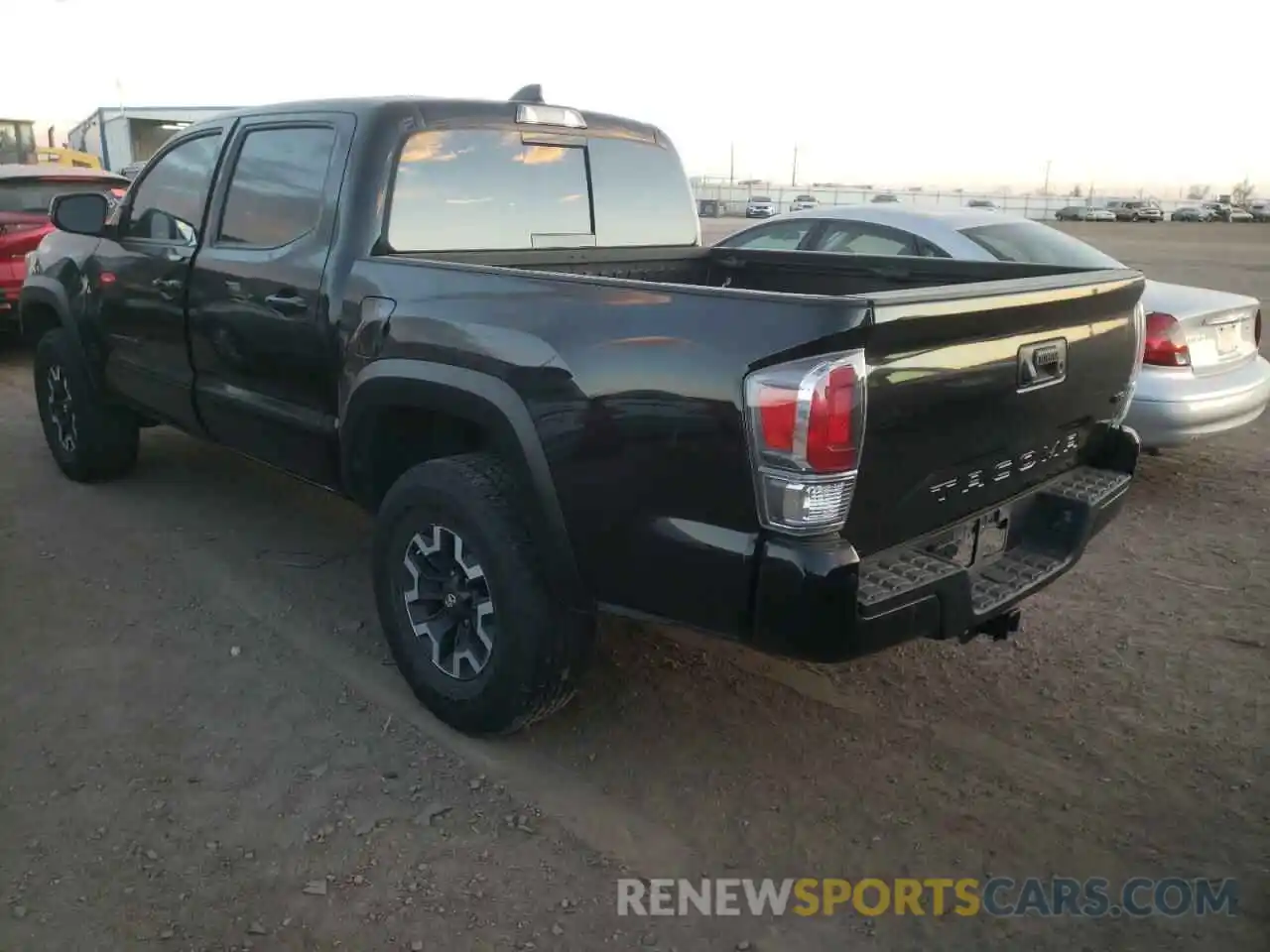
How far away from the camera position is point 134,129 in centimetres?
3105

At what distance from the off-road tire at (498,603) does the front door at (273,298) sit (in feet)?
2.15

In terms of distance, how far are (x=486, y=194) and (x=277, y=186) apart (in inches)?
32.0

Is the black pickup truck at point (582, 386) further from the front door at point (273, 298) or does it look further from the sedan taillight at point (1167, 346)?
the sedan taillight at point (1167, 346)

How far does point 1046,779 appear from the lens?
3098mm

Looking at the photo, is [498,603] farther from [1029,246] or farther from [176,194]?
[1029,246]

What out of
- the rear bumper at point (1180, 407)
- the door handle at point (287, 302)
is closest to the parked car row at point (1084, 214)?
the rear bumper at point (1180, 407)

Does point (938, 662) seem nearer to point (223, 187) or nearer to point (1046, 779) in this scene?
point (1046, 779)

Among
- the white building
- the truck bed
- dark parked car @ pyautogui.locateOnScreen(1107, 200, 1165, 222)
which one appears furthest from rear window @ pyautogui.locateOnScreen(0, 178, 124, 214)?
dark parked car @ pyautogui.locateOnScreen(1107, 200, 1165, 222)

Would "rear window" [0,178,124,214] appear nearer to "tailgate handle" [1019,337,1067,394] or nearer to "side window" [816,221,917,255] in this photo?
"side window" [816,221,917,255]

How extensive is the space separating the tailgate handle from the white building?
3061 centimetres

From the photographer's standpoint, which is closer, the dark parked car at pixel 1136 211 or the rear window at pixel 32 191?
the rear window at pixel 32 191

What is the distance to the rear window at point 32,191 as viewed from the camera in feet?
28.7

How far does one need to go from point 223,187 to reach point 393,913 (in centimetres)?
304

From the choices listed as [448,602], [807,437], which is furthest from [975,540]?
[448,602]
